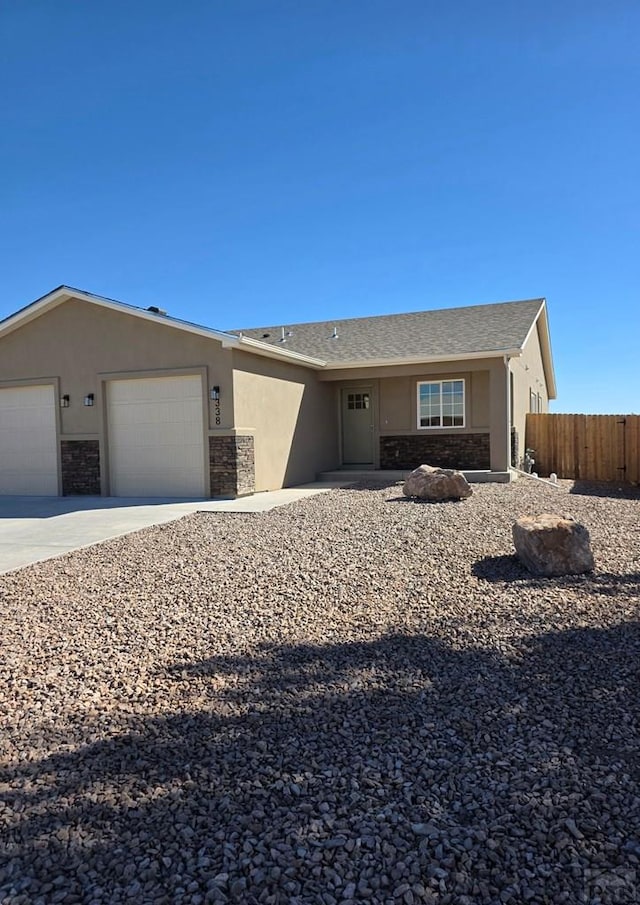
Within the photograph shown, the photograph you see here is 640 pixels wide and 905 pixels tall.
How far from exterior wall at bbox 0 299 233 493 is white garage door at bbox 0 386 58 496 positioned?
327mm

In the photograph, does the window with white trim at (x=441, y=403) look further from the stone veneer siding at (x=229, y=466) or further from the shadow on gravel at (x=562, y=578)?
the shadow on gravel at (x=562, y=578)

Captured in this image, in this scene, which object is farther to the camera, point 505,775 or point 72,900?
point 505,775

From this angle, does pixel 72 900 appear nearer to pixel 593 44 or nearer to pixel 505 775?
pixel 505 775

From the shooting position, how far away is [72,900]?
1.88 m

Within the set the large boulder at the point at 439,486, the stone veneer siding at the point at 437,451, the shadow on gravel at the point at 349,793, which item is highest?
the stone veneer siding at the point at 437,451

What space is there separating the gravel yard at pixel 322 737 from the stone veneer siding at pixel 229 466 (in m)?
5.80

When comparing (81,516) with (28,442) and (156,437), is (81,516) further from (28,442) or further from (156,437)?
(28,442)

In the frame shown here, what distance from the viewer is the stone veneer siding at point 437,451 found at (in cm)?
1433

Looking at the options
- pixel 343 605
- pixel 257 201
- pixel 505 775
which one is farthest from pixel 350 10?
pixel 505 775

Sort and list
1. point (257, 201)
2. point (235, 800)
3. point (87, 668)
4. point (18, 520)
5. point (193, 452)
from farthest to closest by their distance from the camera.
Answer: point (257, 201), point (193, 452), point (18, 520), point (87, 668), point (235, 800)

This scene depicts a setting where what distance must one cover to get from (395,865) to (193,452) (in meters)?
10.6

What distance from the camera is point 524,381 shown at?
16953mm

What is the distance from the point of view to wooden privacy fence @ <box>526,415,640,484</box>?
46.9ft

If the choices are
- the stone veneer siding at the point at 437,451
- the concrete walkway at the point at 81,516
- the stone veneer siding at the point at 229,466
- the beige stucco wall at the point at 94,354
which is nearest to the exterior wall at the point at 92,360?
the beige stucco wall at the point at 94,354
